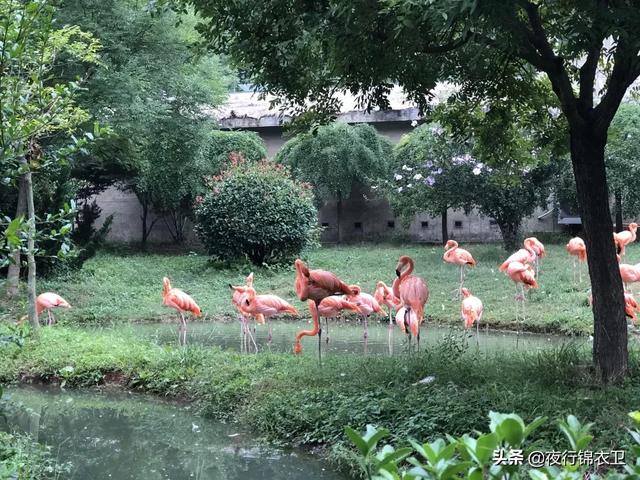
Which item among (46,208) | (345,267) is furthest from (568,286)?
(46,208)

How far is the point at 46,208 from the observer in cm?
1330

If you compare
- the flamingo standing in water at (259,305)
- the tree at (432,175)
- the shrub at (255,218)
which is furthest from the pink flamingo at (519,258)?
the shrub at (255,218)

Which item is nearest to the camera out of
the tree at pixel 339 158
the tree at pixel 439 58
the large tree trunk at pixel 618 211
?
the tree at pixel 439 58

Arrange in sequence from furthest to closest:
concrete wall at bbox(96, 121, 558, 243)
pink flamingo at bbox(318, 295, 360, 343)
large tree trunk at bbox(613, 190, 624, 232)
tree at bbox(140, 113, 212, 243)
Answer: concrete wall at bbox(96, 121, 558, 243) → large tree trunk at bbox(613, 190, 624, 232) → tree at bbox(140, 113, 212, 243) → pink flamingo at bbox(318, 295, 360, 343)

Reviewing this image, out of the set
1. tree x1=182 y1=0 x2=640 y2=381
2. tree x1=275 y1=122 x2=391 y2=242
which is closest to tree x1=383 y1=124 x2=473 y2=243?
tree x1=275 y1=122 x2=391 y2=242

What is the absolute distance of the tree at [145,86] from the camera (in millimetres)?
12156

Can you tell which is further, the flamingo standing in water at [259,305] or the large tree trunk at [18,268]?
the large tree trunk at [18,268]

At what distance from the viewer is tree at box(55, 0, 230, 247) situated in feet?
39.9

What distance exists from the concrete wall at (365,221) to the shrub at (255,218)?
231 inches

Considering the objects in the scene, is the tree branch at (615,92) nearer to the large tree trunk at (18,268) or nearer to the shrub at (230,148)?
the large tree trunk at (18,268)

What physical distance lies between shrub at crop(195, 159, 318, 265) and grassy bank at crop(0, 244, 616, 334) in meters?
0.54

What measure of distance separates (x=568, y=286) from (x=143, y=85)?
827cm

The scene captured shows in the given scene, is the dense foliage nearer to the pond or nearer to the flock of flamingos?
the pond

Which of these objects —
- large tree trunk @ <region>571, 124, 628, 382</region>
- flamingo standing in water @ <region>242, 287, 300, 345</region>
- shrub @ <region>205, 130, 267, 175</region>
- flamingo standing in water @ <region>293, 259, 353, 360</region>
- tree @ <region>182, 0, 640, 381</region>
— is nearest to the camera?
tree @ <region>182, 0, 640, 381</region>
